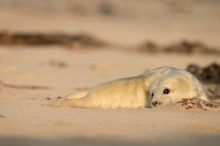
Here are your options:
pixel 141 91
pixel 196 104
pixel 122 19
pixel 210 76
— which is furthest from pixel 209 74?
pixel 122 19

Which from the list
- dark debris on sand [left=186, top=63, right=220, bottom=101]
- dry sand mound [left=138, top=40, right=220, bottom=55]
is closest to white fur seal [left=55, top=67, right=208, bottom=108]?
dark debris on sand [left=186, top=63, right=220, bottom=101]

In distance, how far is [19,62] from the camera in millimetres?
14617

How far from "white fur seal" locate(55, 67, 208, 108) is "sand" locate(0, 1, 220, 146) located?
0.84 ft

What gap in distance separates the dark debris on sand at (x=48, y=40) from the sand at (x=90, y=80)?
1.82 feet

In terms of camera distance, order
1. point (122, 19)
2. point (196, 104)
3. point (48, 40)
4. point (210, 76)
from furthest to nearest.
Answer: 1. point (122, 19)
2. point (48, 40)
3. point (210, 76)
4. point (196, 104)

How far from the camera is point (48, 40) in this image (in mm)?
19203

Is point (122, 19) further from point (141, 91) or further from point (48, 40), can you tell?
point (141, 91)

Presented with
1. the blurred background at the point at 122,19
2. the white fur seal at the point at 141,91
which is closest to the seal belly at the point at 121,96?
the white fur seal at the point at 141,91

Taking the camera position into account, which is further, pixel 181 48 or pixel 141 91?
pixel 181 48

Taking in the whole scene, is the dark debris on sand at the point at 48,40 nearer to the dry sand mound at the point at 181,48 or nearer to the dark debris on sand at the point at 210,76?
the dry sand mound at the point at 181,48

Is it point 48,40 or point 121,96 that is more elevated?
point 48,40

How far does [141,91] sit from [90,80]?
12.5 feet

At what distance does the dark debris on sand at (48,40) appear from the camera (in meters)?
18.8

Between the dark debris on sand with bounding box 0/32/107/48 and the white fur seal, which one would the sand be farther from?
the dark debris on sand with bounding box 0/32/107/48
